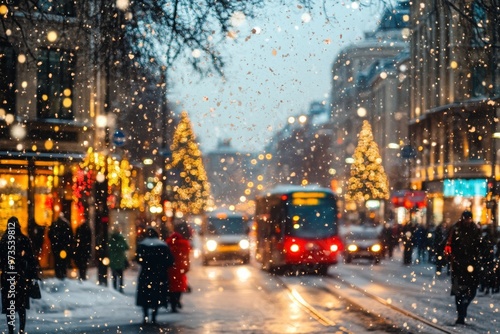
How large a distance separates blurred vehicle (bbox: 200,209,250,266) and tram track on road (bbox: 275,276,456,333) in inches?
555

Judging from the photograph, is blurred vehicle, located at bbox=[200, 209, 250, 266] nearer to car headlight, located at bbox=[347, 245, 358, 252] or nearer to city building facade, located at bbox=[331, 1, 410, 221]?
car headlight, located at bbox=[347, 245, 358, 252]

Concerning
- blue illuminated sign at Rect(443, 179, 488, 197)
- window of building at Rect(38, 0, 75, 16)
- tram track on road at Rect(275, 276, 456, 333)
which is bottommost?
tram track on road at Rect(275, 276, 456, 333)

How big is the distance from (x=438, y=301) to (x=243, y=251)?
1013 inches

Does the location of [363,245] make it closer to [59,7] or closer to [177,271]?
[177,271]

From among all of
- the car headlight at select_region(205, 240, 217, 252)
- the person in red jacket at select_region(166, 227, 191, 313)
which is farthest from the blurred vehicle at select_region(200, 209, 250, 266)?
the person in red jacket at select_region(166, 227, 191, 313)

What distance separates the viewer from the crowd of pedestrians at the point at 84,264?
600 inches

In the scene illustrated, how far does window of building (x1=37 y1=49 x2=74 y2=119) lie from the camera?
33.2 meters

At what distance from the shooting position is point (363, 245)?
47.3m

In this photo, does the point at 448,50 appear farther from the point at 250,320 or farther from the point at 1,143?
the point at 250,320

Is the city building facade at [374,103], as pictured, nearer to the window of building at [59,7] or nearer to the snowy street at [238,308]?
the snowy street at [238,308]

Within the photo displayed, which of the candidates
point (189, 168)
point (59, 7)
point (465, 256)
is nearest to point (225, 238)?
point (465, 256)

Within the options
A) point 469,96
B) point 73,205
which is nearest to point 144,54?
point 73,205

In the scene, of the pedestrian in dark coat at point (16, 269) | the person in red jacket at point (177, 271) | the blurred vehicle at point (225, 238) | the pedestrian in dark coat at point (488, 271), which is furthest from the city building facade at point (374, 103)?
the pedestrian in dark coat at point (16, 269)

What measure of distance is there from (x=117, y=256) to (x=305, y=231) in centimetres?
1200
